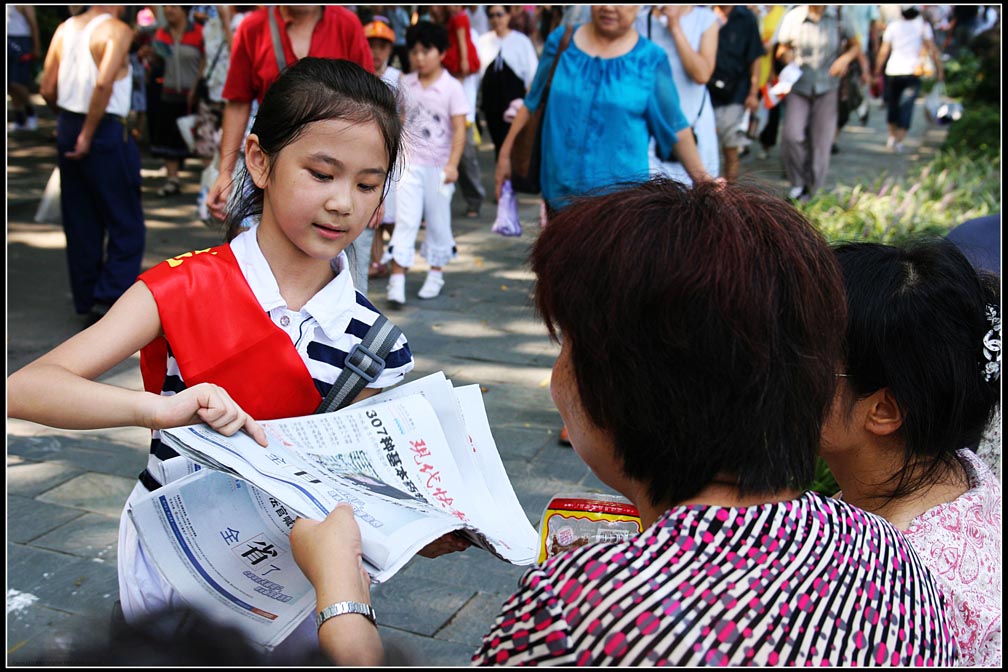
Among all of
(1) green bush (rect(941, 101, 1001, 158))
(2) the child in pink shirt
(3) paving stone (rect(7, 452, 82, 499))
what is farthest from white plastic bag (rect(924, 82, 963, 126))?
(3) paving stone (rect(7, 452, 82, 499))

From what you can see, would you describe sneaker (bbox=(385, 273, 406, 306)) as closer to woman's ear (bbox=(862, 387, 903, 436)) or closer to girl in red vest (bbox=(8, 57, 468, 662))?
girl in red vest (bbox=(8, 57, 468, 662))

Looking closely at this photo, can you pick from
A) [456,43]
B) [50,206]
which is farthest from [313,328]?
[456,43]

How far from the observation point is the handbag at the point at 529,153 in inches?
182

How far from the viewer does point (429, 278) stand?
20.7ft

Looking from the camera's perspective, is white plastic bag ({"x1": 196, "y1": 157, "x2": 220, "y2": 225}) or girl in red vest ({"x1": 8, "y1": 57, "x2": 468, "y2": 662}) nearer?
girl in red vest ({"x1": 8, "y1": 57, "x2": 468, "y2": 662})

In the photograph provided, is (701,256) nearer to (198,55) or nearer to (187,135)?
(187,135)

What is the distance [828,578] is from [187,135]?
798cm

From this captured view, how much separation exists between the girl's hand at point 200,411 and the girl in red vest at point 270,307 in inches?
0.4

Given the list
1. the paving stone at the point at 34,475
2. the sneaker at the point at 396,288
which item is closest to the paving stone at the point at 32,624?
the paving stone at the point at 34,475

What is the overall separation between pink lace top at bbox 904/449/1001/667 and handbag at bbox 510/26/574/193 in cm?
311

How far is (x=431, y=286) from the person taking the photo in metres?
6.26

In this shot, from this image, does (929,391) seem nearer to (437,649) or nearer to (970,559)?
(970,559)

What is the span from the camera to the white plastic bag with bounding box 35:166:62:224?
23.0ft

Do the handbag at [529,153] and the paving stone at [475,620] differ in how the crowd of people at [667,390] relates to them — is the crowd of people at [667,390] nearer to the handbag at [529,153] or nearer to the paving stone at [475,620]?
the paving stone at [475,620]
